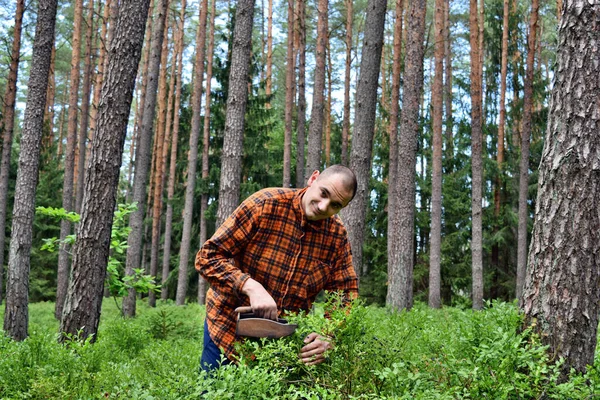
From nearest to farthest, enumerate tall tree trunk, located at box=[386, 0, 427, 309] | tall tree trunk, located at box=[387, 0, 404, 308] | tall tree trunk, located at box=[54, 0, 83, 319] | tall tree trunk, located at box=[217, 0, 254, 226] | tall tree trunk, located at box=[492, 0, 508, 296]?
tall tree trunk, located at box=[217, 0, 254, 226] → tall tree trunk, located at box=[386, 0, 427, 309] → tall tree trunk, located at box=[54, 0, 83, 319] → tall tree trunk, located at box=[387, 0, 404, 308] → tall tree trunk, located at box=[492, 0, 508, 296]

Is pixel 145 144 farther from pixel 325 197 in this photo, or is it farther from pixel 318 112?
pixel 325 197

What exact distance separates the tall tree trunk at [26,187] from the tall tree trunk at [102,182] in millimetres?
3044

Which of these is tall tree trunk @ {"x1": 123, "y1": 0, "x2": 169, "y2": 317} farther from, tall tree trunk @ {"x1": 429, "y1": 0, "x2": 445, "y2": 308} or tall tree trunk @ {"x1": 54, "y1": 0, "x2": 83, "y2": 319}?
tall tree trunk @ {"x1": 429, "y1": 0, "x2": 445, "y2": 308}

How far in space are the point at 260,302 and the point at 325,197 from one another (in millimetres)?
685

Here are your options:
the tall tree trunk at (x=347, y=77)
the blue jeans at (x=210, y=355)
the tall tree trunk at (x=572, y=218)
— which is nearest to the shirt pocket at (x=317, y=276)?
the blue jeans at (x=210, y=355)

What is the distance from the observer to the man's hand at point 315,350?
268 centimetres

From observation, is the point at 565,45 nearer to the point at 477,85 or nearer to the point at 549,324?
the point at 549,324

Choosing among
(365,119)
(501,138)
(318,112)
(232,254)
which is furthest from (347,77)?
(232,254)

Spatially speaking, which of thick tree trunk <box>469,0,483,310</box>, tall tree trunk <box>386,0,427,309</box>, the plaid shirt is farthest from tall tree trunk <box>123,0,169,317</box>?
the plaid shirt

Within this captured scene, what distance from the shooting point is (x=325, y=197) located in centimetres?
289

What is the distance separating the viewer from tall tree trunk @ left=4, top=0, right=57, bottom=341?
27.1 ft

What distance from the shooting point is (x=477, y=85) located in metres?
16.1

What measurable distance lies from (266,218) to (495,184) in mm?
18703

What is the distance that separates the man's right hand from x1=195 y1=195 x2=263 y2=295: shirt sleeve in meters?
0.08
